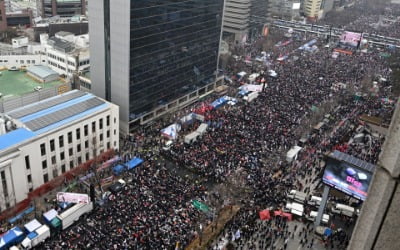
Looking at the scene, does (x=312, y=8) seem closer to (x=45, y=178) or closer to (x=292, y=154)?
(x=292, y=154)

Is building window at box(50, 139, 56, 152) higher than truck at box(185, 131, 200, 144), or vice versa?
building window at box(50, 139, 56, 152)

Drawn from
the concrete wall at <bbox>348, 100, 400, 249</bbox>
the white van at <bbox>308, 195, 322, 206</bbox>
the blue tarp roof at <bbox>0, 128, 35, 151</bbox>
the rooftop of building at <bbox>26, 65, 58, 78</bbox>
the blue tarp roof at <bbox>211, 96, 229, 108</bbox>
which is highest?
the concrete wall at <bbox>348, 100, 400, 249</bbox>

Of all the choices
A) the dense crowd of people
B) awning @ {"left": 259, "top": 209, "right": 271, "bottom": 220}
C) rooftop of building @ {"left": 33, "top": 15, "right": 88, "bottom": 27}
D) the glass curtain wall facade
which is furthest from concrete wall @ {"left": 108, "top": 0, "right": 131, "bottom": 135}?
rooftop of building @ {"left": 33, "top": 15, "right": 88, "bottom": 27}

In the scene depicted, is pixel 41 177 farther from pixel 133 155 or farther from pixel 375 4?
pixel 375 4

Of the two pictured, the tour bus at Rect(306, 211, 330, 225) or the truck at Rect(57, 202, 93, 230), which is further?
the tour bus at Rect(306, 211, 330, 225)

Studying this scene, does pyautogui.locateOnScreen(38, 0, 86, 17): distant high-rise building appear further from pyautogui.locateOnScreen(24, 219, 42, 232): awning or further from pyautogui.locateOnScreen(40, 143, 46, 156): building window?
pyautogui.locateOnScreen(24, 219, 42, 232): awning

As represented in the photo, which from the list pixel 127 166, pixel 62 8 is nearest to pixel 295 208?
pixel 127 166

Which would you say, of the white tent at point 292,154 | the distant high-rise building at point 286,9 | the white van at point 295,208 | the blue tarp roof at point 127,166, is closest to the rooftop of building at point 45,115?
the blue tarp roof at point 127,166
